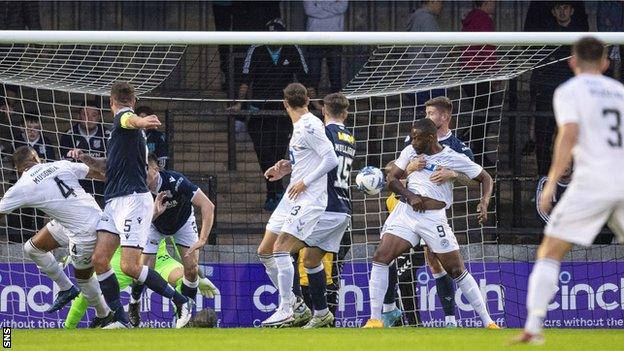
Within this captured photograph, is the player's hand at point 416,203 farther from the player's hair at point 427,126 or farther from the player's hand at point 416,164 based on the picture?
the player's hair at point 427,126

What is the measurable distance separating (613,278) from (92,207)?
6377 mm

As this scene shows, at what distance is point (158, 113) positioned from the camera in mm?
19156

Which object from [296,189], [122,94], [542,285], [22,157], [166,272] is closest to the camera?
[542,285]

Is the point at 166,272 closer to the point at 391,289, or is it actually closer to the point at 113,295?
the point at 113,295

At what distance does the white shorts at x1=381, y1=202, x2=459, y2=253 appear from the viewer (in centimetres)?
1375

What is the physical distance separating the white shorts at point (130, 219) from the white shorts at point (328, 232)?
155 cm

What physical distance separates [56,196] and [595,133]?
6121mm

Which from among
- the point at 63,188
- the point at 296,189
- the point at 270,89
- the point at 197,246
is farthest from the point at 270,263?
the point at 270,89

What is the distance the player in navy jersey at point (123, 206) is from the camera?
13.5 metres

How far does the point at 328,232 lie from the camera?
14.0 metres

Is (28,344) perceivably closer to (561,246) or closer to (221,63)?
(561,246)

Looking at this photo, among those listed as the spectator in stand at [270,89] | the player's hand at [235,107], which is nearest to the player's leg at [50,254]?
the player's hand at [235,107]

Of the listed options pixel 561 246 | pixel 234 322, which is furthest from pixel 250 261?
pixel 561 246

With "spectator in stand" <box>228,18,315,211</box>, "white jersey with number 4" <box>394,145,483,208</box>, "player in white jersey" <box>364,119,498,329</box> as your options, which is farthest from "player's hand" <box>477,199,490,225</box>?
"spectator in stand" <box>228,18,315,211</box>
